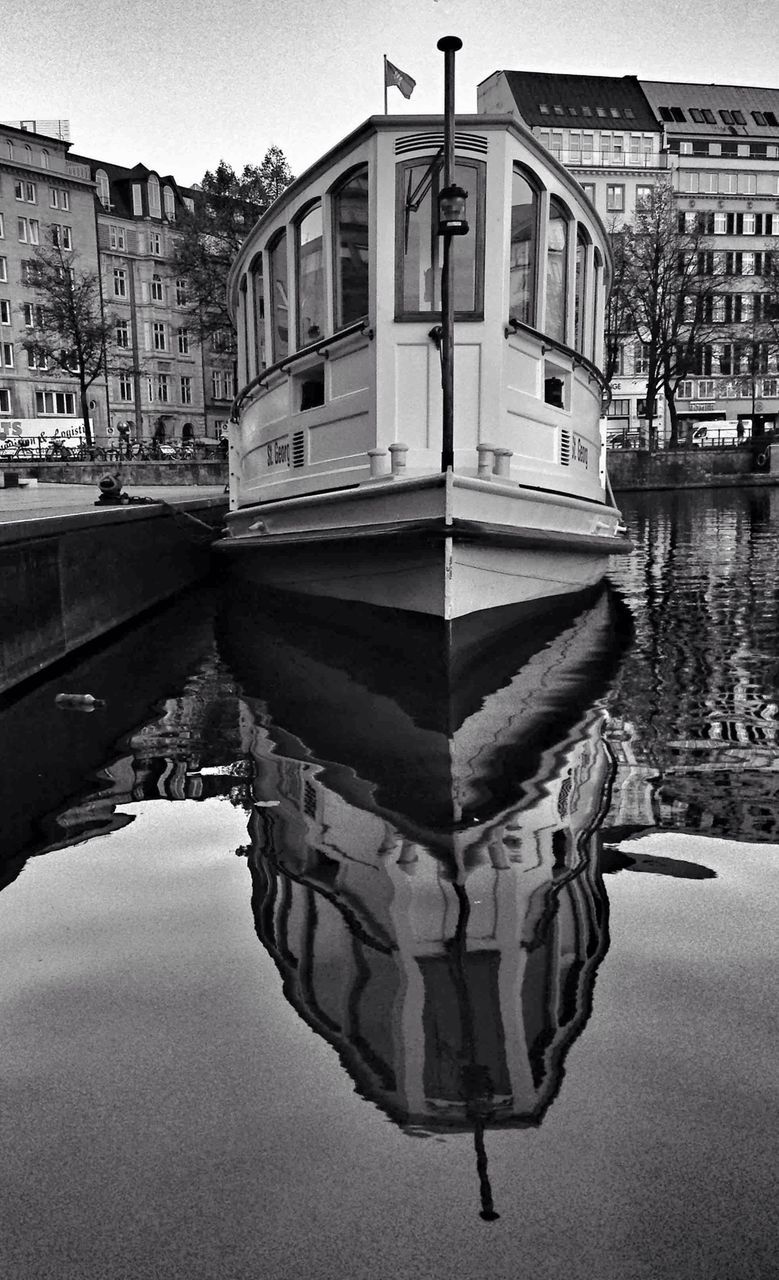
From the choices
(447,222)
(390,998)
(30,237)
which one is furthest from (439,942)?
(30,237)

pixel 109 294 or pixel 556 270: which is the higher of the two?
pixel 109 294

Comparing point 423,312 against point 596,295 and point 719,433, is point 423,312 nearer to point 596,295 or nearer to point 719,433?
point 596,295

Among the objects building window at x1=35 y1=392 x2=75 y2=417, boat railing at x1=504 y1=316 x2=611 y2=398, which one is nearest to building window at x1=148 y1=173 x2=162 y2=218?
building window at x1=35 y1=392 x2=75 y2=417

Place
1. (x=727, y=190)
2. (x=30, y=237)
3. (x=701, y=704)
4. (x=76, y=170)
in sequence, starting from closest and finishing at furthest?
1. (x=701, y=704)
2. (x=30, y=237)
3. (x=76, y=170)
4. (x=727, y=190)

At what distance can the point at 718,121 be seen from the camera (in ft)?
260

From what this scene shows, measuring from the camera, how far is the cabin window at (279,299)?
428 inches

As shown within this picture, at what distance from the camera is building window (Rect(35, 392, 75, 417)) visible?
62.9 meters

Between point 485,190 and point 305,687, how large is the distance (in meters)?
4.21

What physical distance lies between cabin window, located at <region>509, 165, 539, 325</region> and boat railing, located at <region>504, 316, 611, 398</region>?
7.1 inches

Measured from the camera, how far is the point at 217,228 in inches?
1682

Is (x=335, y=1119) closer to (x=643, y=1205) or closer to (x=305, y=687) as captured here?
(x=643, y=1205)

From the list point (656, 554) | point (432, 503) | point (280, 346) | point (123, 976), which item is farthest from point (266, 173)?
point (123, 976)

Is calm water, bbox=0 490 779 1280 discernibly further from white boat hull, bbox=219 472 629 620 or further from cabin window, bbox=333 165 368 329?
cabin window, bbox=333 165 368 329

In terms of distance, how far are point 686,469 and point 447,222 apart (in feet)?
159
